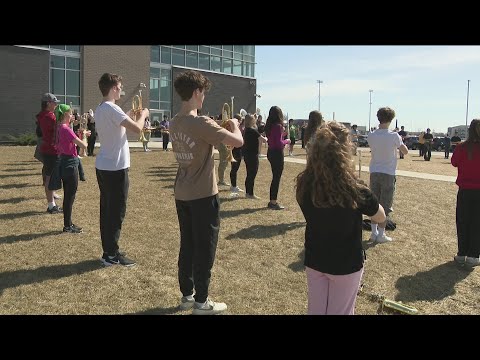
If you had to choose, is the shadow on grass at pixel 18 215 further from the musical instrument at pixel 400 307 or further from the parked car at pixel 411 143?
the parked car at pixel 411 143

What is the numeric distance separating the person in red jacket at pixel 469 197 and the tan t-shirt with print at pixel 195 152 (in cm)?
343

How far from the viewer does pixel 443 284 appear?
492 cm

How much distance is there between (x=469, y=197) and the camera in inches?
217

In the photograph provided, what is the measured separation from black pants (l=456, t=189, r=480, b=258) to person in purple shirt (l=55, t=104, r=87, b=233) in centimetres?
491

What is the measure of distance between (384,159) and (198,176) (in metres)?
3.48

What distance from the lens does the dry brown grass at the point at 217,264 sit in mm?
4129

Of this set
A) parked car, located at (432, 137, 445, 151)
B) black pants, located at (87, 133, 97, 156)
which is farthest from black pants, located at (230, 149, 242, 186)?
parked car, located at (432, 137, 445, 151)

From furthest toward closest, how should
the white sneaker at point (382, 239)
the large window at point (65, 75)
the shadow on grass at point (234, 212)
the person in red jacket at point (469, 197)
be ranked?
1. the large window at point (65, 75)
2. the shadow on grass at point (234, 212)
3. the white sneaker at point (382, 239)
4. the person in red jacket at point (469, 197)

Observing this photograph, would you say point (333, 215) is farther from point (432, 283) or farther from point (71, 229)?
point (71, 229)

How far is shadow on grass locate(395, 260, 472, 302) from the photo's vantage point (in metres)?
4.56

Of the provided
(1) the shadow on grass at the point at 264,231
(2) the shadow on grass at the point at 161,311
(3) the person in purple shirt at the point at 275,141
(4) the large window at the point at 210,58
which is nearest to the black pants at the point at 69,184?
(1) the shadow on grass at the point at 264,231

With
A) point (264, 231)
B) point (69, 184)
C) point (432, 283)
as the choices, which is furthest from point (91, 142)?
point (432, 283)
